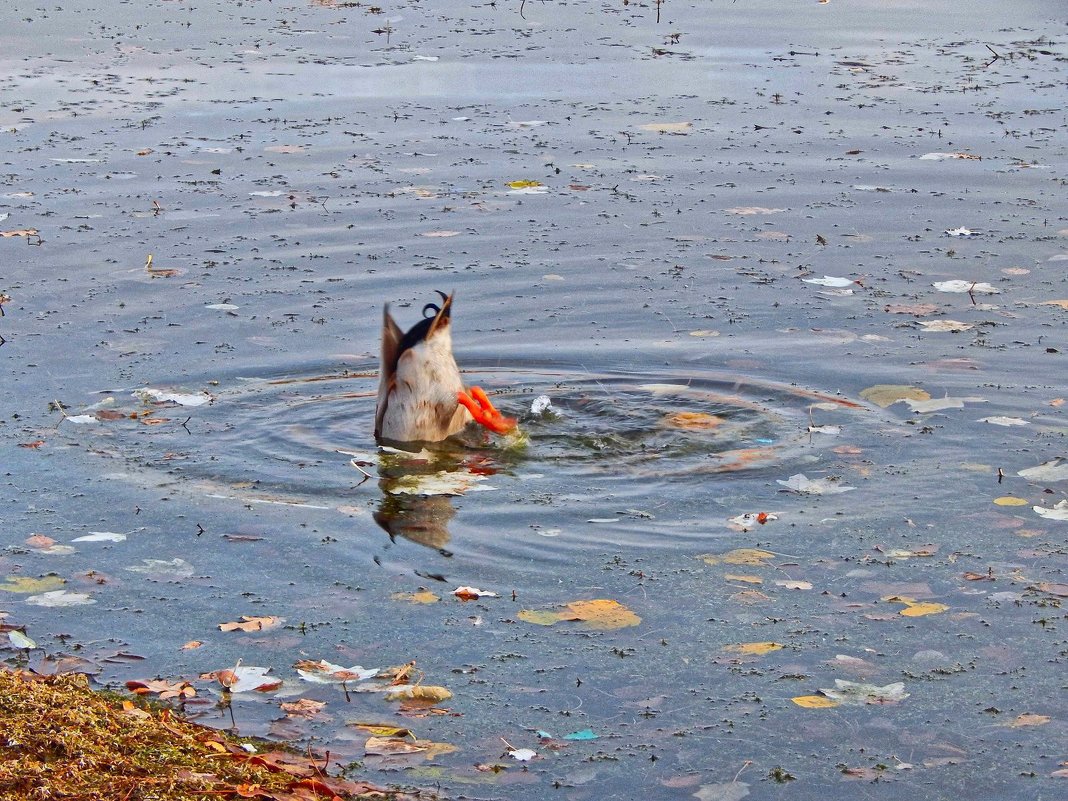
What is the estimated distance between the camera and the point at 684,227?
10305mm

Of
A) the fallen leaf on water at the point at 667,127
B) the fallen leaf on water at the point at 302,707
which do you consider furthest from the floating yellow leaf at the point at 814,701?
the fallen leaf on water at the point at 667,127

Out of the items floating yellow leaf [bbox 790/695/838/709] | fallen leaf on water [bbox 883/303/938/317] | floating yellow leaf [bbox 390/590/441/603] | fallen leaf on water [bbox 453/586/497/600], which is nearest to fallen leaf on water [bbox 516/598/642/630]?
fallen leaf on water [bbox 453/586/497/600]

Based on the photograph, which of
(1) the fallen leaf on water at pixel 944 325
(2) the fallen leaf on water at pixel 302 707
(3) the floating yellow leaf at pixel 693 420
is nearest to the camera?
(2) the fallen leaf on water at pixel 302 707

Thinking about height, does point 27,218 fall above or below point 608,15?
below

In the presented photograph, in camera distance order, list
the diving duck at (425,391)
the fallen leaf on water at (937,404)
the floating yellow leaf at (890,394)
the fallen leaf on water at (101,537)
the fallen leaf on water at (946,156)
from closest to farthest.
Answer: the fallen leaf on water at (101,537) → the diving duck at (425,391) → the fallen leaf on water at (937,404) → the floating yellow leaf at (890,394) → the fallen leaf on water at (946,156)

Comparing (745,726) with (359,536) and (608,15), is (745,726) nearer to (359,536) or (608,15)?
(359,536)

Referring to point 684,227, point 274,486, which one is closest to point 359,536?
point 274,486

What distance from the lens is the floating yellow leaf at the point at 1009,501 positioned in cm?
634

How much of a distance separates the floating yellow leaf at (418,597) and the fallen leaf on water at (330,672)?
0.52m

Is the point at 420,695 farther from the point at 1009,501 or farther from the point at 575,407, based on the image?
the point at 575,407

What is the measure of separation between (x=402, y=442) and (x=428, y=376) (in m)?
0.37

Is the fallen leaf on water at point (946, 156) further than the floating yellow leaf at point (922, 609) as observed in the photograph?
Yes

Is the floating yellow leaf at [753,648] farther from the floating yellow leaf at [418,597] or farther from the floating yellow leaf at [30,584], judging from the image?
the floating yellow leaf at [30,584]

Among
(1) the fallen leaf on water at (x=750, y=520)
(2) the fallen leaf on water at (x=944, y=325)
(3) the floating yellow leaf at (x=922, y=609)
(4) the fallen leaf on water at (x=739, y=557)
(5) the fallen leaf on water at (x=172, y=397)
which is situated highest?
(2) the fallen leaf on water at (x=944, y=325)
